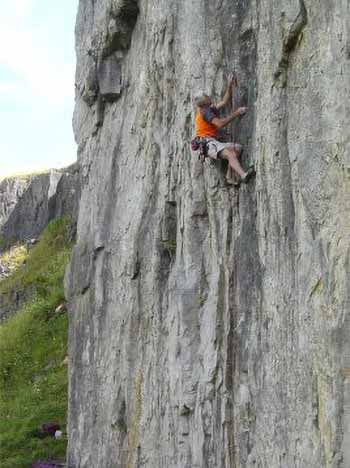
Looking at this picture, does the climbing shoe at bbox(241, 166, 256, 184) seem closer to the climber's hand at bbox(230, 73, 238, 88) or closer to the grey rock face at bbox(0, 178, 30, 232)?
the climber's hand at bbox(230, 73, 238, 88)

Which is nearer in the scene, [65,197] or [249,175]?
[249,175]

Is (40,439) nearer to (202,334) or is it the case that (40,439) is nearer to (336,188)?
(202,334)

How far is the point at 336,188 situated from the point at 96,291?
12172 millimetres

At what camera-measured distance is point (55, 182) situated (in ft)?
172

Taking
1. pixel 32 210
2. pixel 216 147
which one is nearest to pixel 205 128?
pixel 216 147

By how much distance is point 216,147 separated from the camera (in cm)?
1438

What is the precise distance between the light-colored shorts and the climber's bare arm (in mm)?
343

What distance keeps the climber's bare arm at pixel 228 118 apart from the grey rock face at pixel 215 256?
9.5 inches

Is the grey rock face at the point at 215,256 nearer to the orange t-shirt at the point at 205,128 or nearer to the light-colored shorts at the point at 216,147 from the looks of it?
the light-colored shorts at the point at 216,147

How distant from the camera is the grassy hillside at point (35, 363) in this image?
A: 24953 millimetres

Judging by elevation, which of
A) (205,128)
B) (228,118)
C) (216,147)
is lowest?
(216,147)

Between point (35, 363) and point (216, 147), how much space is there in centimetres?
2163

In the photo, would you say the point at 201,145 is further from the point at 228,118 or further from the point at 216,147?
the point at 228,118

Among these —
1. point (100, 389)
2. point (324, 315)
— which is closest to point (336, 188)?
point (324, 315)
